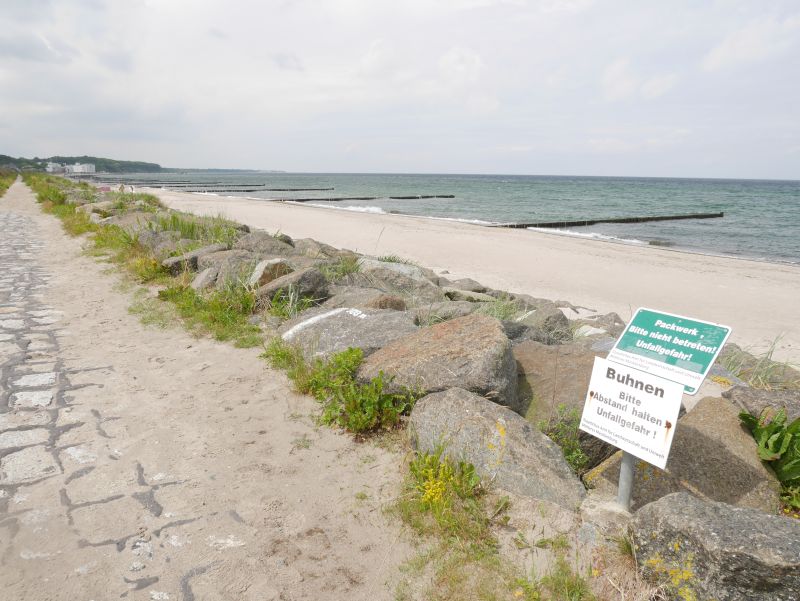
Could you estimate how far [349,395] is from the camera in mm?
4035

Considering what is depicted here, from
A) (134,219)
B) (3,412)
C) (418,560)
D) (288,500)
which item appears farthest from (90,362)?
(134,219)

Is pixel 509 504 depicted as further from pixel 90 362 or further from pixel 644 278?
pixel 644 278

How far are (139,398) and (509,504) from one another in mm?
3278

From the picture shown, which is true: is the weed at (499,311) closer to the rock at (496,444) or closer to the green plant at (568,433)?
the green plant at (568,433)

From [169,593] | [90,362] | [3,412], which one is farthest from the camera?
[90,362]

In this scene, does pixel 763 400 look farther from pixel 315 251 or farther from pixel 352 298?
pixel 315 251

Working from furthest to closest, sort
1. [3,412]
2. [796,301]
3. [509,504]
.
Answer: [796,301]
[3,412]
[509,504]

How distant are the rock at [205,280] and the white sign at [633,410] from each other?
592 cm

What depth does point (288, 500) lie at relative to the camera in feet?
10.5

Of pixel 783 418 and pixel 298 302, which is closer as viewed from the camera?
pixel 783 418

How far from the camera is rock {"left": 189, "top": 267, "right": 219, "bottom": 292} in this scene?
24.0 feet

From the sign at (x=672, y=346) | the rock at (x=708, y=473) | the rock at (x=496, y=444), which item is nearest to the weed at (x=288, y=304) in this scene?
the rock at (x=496, y=444)

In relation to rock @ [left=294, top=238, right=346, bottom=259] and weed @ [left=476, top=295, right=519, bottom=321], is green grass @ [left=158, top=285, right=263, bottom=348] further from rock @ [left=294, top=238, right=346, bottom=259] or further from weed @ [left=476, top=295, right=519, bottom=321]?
rock @ [left=294, top=238, right=346, bottom=259]

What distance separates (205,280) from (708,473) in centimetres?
646
